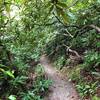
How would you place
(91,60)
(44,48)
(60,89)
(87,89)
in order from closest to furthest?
(87,89)
(91,60)
(60,89)
(44,48)

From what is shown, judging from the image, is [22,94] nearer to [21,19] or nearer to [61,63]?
[61,63]

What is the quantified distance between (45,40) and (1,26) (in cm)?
445

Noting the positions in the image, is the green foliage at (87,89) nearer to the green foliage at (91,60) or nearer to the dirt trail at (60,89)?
the dirt trail at (60,89)

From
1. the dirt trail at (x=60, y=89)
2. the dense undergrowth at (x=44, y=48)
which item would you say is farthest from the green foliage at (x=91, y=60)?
the dirt trail at (x=60, y=89)

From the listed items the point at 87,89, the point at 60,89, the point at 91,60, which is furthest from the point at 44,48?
the point at 87,89

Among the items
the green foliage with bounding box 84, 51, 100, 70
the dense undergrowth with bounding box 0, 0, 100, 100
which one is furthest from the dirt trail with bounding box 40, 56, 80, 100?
the green foliage with bounding box 84, 51, 100, 70

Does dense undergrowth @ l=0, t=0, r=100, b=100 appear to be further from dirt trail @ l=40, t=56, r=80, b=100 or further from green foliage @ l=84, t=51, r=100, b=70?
dirt trail @ l=40, t=56, r=80, b=100

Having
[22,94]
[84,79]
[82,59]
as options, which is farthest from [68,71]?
[22,94]

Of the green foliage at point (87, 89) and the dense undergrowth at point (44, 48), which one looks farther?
the dense undergrowth at point (44, 48)

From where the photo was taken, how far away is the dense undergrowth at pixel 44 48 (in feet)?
23.7

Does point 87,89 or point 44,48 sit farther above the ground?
point 44,48

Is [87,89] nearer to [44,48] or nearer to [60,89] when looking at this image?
[60,89]

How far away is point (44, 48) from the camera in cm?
1207

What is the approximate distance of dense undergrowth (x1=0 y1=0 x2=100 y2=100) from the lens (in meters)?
7.21
